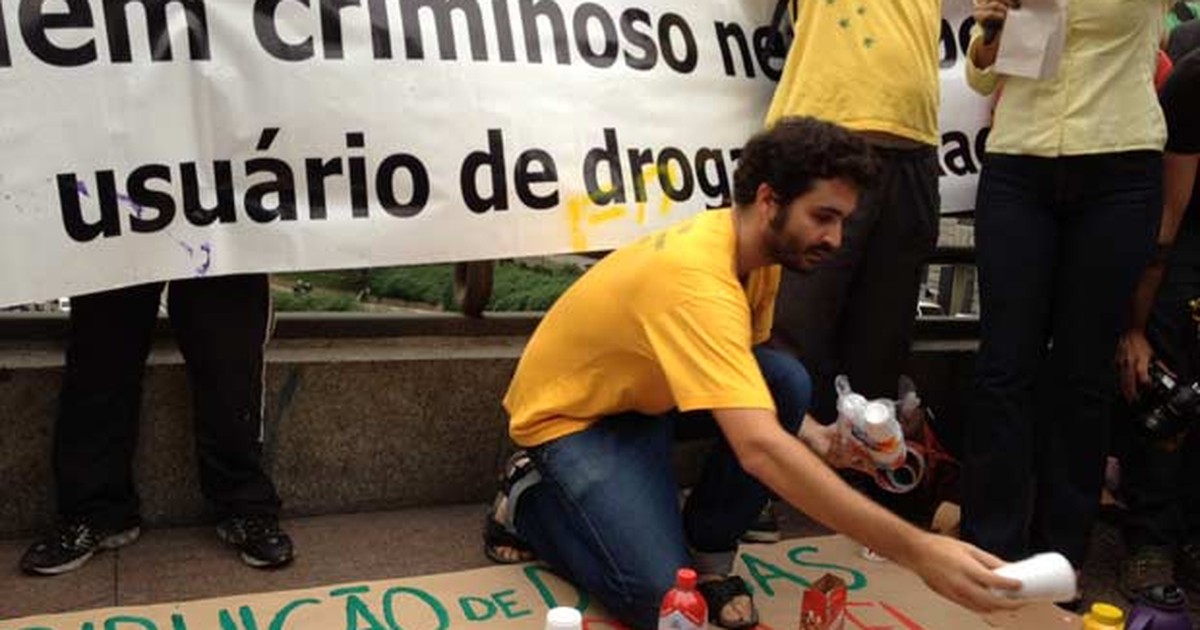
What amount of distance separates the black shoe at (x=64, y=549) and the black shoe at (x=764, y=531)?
177 centimetres

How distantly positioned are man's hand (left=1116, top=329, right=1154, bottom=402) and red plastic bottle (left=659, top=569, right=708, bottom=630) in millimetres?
1586

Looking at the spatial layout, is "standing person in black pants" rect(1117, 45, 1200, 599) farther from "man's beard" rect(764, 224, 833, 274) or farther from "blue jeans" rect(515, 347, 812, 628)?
"man's beard" rect(764, 224, 833, 274)

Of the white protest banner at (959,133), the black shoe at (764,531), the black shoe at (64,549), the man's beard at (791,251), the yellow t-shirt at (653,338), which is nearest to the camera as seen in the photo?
the yellow t-shirt at (653,338)

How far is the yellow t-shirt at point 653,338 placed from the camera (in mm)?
2209

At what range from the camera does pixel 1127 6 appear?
2863mm

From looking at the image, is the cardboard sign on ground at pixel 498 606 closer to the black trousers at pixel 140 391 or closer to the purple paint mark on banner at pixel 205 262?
the black trousers at pixel 140 391

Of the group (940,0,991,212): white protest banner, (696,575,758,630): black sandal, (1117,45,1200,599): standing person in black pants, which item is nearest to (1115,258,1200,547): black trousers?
(1117,45,1200,599): standing person in black pants

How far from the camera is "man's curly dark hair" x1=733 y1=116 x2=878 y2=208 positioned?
2301 mm

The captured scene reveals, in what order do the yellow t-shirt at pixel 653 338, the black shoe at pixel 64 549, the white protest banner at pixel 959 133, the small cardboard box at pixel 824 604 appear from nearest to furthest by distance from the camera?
the yellow t-shirt at pixel 653 338 → the small cardboard box at pixel 824 604 → the black shoe at pixel 64 549 → the white protest banner at pixel 959 133

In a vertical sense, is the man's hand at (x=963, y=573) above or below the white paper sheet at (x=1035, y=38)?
below

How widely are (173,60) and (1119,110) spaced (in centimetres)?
238

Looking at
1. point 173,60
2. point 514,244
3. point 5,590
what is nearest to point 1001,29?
point 514,244

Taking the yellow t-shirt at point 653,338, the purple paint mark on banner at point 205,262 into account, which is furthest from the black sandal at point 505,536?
the purple paint mark on banner at point 205,262

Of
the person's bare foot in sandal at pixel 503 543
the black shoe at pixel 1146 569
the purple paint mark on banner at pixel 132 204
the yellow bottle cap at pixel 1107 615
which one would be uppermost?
the purple paint mark on banner at pixel 132 204
